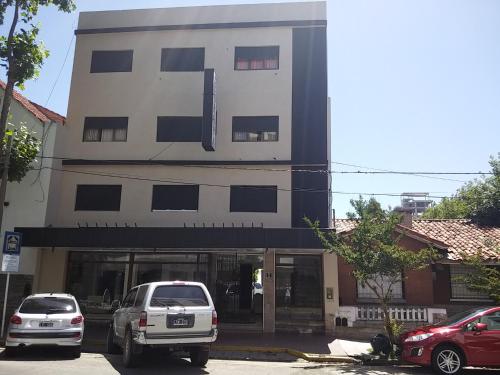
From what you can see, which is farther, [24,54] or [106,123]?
[106,123]

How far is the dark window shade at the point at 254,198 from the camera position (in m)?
19.3

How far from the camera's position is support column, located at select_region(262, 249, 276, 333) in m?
18.0

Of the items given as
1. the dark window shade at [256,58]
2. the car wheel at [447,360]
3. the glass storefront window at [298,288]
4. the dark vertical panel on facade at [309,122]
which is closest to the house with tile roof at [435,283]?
the glass storefront window at [298,288]

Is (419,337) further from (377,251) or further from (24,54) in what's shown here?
(24,54)

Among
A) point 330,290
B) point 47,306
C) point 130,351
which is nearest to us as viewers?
point 130,351

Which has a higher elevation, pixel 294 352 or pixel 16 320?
pixel 16 320

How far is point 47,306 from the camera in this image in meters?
11.8

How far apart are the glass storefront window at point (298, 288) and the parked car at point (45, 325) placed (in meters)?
8.64

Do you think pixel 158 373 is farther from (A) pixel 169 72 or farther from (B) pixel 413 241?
(A) pixel 169 72

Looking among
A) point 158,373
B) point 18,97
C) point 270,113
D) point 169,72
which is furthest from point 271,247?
point 18,97

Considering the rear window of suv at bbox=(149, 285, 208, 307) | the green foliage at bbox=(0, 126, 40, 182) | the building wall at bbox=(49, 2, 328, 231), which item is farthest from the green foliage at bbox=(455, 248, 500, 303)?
the green foliage at bbox=(0, 126, 40, 182)

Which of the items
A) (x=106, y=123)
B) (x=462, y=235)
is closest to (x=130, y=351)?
(x=106, y=123)

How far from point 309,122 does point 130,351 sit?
Result: 12.7m

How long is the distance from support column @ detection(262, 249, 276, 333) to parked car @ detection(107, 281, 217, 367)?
7410 mm
